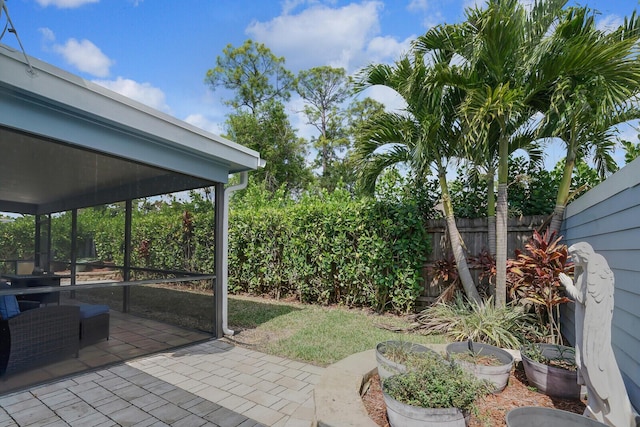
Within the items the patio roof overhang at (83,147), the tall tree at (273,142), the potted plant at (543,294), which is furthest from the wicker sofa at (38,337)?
the tall tree at (273,142)

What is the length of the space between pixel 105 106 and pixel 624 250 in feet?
14.4

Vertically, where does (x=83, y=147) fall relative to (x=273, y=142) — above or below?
below

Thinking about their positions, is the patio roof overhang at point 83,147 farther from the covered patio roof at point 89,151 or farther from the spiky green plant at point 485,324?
the spiky green plant at point 485,324

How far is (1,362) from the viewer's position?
310cm

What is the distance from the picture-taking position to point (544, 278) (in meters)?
3.92

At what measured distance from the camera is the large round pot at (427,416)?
6.00 feet

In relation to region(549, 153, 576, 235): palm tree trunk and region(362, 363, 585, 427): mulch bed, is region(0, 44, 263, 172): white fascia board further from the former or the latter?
region(549, 153, 576, 235): palm tree trunk

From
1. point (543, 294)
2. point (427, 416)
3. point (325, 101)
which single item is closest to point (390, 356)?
point (427, 416)

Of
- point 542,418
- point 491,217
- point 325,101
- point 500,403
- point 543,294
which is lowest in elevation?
point 500,403

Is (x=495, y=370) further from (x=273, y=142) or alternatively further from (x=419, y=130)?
(x=273, y=142)

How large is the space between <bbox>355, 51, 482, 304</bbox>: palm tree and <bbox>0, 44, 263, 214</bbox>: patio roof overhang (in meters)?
2.01

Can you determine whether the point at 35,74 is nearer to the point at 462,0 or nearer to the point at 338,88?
the point at 462,0

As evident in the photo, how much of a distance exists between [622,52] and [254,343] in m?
5.35

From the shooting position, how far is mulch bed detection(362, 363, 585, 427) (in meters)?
2.10
